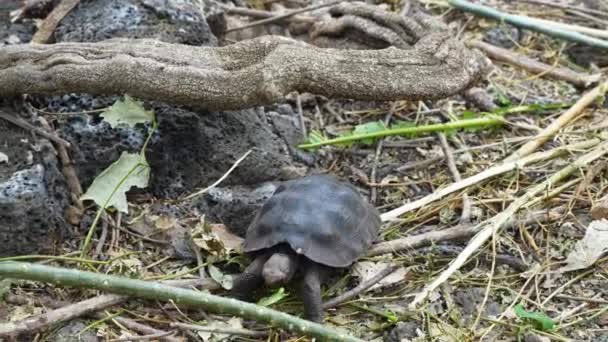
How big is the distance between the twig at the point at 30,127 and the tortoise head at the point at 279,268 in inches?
37.8

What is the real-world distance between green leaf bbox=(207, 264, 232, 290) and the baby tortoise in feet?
0.09

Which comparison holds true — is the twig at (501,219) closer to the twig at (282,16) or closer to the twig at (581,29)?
the twig at (581,29)

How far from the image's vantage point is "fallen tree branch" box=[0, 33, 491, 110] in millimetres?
3309

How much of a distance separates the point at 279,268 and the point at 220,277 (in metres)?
0.24

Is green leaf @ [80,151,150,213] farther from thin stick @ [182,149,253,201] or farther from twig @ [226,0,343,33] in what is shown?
twig @ [226,0,343,33]

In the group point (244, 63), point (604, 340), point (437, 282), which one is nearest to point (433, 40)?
point (244, 63)

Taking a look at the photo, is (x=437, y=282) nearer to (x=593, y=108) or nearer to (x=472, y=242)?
(x=472, y=242)

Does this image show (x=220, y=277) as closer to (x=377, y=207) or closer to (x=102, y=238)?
(x=102, y=238)

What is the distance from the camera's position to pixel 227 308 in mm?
2781

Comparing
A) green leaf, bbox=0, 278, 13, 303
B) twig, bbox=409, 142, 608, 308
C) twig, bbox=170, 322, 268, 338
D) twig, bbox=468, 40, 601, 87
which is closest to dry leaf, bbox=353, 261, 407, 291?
twig, bbox=409, 142, 608, 308

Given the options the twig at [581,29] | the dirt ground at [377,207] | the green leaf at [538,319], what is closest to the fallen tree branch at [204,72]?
the dirt ground at [377,207]

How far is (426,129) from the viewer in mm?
4016

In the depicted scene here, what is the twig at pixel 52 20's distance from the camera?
12.6 ft

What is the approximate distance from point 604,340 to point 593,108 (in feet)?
5.41
